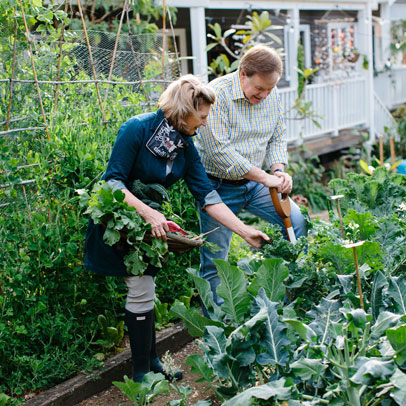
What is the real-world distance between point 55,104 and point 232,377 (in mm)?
2376

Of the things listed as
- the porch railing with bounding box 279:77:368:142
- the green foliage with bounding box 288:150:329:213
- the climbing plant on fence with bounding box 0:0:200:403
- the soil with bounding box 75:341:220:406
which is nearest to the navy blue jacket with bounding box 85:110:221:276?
the climbing plant on fence with bounding box 0:0:200:403

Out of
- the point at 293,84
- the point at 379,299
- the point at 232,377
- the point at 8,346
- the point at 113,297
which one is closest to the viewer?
the point at 232,377

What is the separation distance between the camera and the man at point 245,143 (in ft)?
12.6

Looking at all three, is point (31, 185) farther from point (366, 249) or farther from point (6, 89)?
point (366, 249)

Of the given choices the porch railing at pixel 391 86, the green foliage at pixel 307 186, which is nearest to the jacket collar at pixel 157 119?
the green foliage at pixel 307 186

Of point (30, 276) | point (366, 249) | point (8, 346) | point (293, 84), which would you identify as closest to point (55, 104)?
point (30, 276)

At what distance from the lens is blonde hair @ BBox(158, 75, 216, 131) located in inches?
124

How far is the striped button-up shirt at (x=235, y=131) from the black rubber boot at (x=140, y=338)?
3.69 feet

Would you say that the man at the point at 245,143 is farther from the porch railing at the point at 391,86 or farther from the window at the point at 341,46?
the porch railing at the point at 391,86

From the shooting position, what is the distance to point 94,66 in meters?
4.58

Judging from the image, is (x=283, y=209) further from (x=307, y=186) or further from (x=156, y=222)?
(x=307, y=186)

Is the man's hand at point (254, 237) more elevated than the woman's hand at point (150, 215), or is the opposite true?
the woman's hand at point (150, 215)

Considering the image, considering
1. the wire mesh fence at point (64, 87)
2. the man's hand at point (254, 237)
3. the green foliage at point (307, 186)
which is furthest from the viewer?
the green foliage at point (307, 186)

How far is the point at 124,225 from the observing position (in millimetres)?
3035
